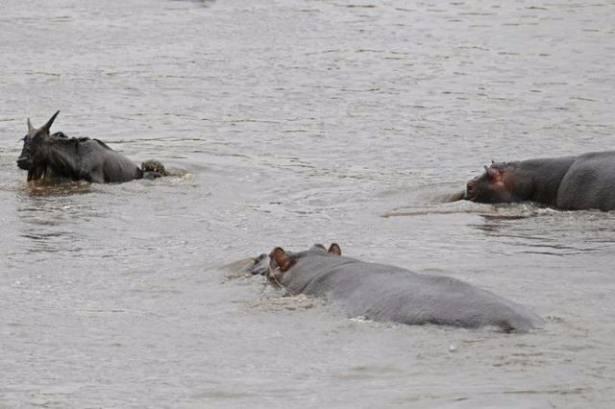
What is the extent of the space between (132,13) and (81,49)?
2640 millimetres

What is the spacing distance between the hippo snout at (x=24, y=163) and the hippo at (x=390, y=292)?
374 centimetres

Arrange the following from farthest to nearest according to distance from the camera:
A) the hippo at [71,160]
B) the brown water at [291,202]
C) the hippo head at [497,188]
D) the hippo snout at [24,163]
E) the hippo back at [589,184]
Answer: the hippo at [71,160] → the hippo snout at [24,163] → the hippo head at [497,188] → the hippo back at [589,184] → the brown water at [291,202]

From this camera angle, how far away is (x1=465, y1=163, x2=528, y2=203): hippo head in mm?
11641

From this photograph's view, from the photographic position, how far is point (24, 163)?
12055mm

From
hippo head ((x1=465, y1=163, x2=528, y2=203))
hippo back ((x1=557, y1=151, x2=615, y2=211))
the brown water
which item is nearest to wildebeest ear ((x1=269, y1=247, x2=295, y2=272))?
the brown water

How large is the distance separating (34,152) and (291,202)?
196cm

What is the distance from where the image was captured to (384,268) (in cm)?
805

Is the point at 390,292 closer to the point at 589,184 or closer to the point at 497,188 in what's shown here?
the point at 589,184

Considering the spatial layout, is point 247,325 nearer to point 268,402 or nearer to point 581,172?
point 268,402

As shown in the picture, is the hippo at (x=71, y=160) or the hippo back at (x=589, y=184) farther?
the hippo at (x=71, y=160)

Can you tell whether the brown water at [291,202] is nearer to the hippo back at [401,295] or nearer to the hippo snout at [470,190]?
the hippo back at [401,295]

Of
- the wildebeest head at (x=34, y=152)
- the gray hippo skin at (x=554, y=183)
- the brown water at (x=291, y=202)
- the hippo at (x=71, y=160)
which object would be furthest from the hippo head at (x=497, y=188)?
the wildebeest head at (x=34, y=152)

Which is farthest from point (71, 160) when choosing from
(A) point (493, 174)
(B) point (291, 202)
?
(A) point (493, 174)

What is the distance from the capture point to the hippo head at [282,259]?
8.55 metres
